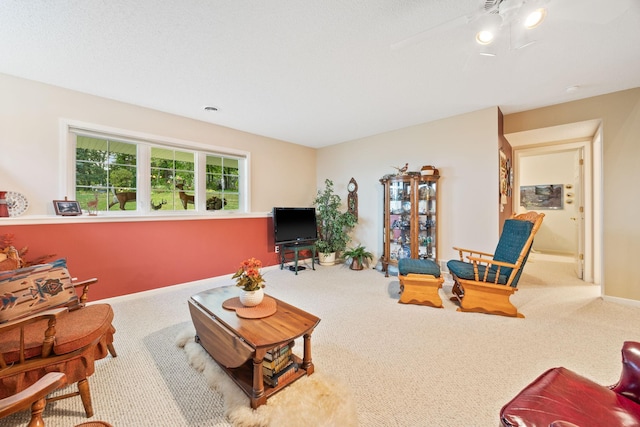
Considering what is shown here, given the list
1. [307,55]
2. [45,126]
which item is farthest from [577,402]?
[45,126]

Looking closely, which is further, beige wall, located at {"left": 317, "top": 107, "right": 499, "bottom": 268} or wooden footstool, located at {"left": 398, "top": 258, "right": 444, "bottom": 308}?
beige wall, located at {"left": 317, "top": 107, "right": 499, "bottom": 268}

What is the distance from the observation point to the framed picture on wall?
6164mm

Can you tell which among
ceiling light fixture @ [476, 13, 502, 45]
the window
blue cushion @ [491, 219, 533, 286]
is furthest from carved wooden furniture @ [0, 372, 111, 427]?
blue cushion @ [491, 219, 533, 286]

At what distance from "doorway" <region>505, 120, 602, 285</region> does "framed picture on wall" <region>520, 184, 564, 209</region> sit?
2 centimetres

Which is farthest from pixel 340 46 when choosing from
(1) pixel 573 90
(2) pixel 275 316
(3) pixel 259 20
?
(1) pixel 573 90

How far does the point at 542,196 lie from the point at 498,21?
650cm

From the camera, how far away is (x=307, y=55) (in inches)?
88.3

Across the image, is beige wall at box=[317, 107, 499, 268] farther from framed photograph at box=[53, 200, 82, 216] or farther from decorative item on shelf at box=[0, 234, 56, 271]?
decorative item on shelf at box=[0, 234, 56, 271]

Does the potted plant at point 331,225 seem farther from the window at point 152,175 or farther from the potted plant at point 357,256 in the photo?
the window at point 152,175

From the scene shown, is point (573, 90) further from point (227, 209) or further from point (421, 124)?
point (227, 209)

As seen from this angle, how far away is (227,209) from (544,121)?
16.5 feet

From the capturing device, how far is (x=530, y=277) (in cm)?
412

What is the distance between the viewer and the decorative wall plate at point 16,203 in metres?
2.54

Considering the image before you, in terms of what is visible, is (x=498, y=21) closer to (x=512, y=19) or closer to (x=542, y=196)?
(x=512, y=19)
